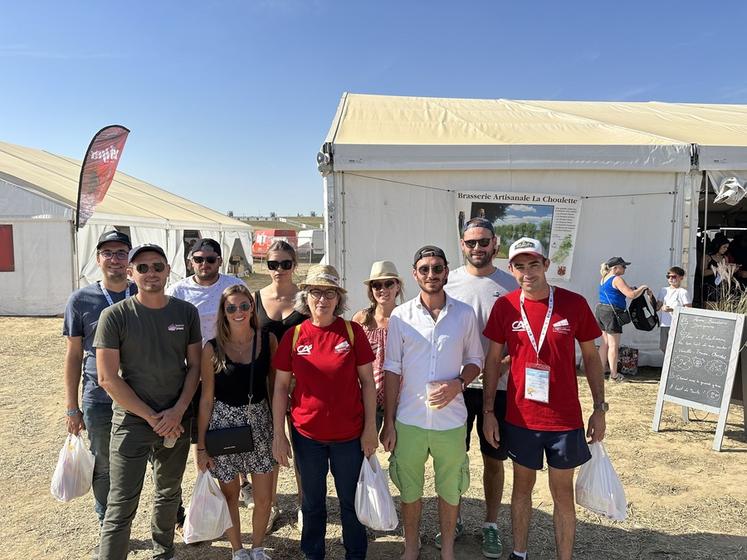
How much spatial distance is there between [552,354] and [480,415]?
72 cm

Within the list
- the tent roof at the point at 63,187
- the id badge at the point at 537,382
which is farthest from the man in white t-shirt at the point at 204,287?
the tent roof at the point at 63,187

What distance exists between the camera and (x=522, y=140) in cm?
665

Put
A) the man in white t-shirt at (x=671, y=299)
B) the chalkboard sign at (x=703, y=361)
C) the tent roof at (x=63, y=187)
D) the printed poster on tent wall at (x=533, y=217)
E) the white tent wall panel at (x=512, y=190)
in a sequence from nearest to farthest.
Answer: the chalkboard sign at (x=703, y=361)
the man in white t-shirt at (x=671, y=299)
the white tent wall panel at (x=512, y=190)
the printed poster on tent wall at (x=533, y=217)
the tent roof at (x=63, y=187)

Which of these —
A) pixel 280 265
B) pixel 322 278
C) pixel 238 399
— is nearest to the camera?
pixel 322 278

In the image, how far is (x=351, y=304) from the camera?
641 centimetres

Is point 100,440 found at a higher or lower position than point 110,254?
lower

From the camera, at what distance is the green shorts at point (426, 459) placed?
2.67 meters

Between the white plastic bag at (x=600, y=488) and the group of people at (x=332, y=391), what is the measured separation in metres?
0.11

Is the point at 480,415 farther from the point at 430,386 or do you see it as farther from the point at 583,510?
the point at 583,510

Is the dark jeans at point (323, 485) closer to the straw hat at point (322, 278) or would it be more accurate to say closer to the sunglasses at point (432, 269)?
the straw hat at point (322, 278)

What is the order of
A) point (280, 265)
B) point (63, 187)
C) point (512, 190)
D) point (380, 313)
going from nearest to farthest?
1. point (380, 313)
2. point (280, 265)
3. point (512, 190)
4. point (63, 187)

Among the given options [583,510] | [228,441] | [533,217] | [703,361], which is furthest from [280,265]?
[533,217]

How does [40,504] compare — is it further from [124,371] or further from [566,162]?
[566,162]

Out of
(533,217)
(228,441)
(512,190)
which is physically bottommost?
(228,441)
